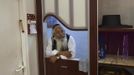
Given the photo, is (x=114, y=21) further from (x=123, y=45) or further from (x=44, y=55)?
(x=44, y=55)

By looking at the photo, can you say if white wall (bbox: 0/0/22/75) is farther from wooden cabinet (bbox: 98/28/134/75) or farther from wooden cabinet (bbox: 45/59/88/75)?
wooden cabinet (bbox: 98/28/134/75)

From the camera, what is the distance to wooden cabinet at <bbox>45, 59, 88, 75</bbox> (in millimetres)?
2059

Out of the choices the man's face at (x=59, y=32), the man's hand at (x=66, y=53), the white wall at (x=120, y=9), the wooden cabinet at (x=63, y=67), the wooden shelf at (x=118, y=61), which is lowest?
the wooden cabinet at (x=63, y=67)

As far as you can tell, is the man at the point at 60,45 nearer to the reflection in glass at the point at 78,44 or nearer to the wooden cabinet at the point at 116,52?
the reflection in glass at the point at 78,44

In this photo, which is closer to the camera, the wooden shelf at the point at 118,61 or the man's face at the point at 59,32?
the wooden shelf at the point at 118,61

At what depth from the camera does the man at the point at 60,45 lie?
205 cm

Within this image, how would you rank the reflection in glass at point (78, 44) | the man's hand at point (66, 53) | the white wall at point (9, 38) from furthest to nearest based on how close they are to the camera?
the man's hand at point (66, 53) < the reflection in glass at point (78, 44) < the white wall at point (9, 38)

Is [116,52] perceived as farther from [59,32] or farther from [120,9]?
[59,32]

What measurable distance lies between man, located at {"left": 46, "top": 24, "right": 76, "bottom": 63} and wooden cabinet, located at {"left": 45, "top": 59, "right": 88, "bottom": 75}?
0.18 ft

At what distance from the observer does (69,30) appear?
203 cm

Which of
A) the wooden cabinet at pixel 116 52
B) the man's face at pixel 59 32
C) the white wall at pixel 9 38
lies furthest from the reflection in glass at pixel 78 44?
the white wall at pixel 9 38

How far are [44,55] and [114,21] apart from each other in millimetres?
878

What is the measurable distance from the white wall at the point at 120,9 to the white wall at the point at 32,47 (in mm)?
791

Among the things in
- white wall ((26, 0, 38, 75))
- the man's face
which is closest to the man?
the man's face
